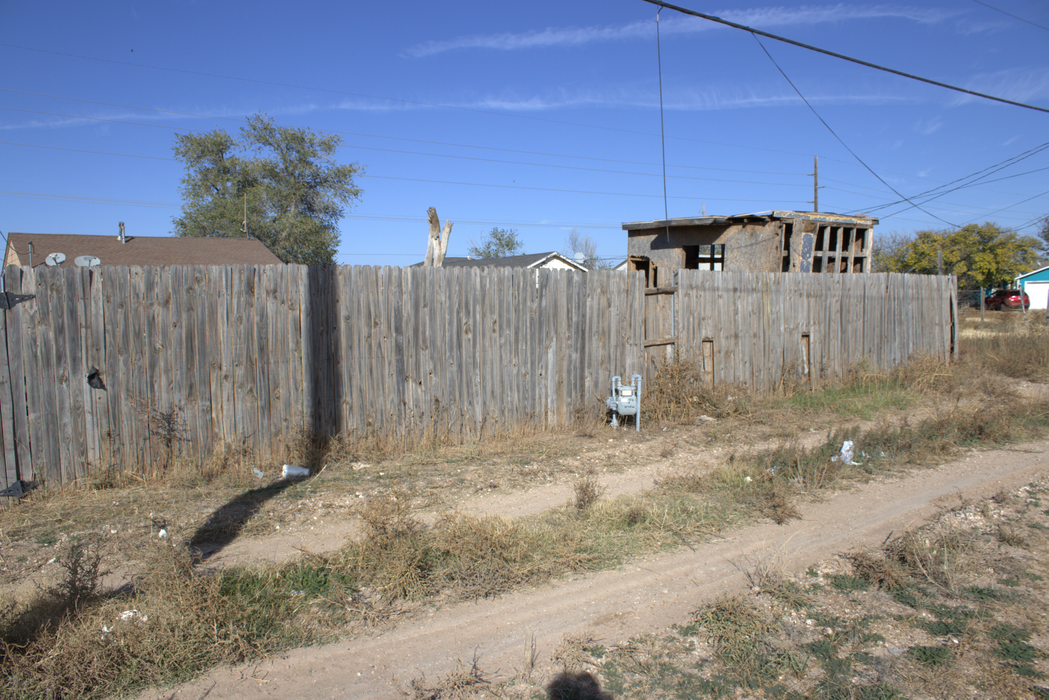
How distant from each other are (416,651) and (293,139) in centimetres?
3672

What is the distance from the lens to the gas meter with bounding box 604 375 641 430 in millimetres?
8516

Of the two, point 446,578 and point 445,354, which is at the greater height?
point 445,354

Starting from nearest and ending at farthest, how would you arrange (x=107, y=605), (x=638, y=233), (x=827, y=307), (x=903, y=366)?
(x=107, y=605)
(x=827, y=307)
(x=903, y=366)
(x=638, y=233)

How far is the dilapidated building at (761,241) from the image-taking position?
12.2 meters

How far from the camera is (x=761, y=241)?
40.3ft

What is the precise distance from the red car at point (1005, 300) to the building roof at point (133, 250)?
4138cm

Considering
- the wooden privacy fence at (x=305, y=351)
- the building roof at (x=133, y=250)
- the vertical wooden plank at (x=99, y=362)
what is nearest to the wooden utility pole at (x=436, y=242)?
the wooden privacy fence at (x=305, y=351)

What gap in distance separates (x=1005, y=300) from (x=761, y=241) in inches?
1452

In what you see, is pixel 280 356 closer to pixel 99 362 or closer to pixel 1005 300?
pixel 99 362

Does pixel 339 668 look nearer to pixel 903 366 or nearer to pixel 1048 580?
pixel 1048 580

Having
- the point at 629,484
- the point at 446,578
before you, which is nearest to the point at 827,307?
the point at 629,484

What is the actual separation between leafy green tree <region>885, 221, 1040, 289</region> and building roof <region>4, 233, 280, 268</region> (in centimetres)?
3417

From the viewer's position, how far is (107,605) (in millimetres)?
3611

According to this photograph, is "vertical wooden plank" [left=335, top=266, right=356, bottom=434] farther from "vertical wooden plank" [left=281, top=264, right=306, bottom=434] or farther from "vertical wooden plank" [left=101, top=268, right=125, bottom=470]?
"vertical wooden plank" [left=101, top=268, right=125, bottom=470]
